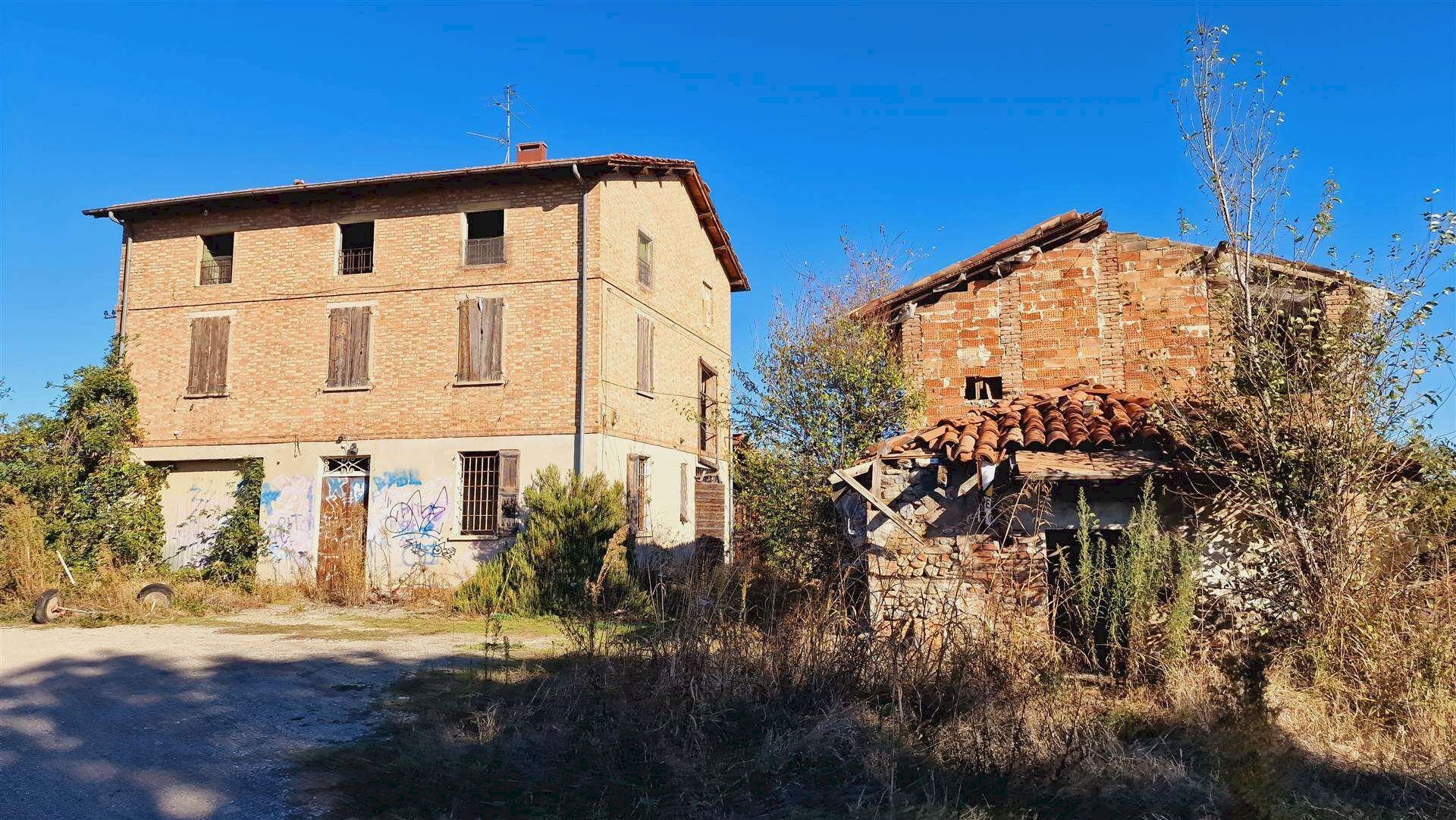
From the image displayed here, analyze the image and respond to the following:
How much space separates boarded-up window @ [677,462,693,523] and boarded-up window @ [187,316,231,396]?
871 cm

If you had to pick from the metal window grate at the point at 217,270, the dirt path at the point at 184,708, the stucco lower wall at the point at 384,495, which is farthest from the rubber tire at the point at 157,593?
the metal window grate at the point at 217,270

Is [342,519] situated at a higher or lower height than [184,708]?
higher

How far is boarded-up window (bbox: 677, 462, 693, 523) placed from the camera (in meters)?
18.9

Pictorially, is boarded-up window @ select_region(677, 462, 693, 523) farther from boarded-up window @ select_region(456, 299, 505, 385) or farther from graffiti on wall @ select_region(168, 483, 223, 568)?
graffiti on wall @ select_region(168, 483, 223, 568)

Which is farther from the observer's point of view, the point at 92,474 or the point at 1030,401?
the point at 92,474

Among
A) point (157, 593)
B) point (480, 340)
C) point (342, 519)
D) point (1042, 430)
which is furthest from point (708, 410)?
point (1042, 430)

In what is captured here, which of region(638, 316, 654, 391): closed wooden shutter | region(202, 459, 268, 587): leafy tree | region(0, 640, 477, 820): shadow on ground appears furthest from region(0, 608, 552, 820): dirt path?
region(638, 316, 654, 391): closed wooden shutter

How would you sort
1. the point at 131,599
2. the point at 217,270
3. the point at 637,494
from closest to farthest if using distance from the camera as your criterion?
the point at 131,599
the point at 637,494
the point at 217,270

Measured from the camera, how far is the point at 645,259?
702 inches

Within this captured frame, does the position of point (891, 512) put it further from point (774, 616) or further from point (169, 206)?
point (169, 206)

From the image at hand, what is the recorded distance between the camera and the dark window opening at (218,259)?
17625 millimetres

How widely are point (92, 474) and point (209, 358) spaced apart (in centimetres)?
273

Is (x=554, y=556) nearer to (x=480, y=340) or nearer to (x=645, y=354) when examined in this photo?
(x=480, y=340)

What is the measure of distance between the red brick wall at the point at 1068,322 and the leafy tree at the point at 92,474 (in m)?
13.7
